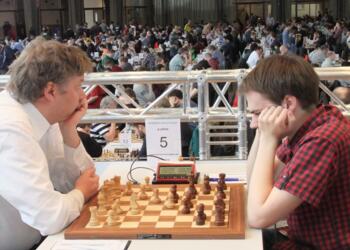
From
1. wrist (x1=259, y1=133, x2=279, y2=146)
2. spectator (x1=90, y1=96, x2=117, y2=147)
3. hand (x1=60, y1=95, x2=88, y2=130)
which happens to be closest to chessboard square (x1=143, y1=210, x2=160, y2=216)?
wrist (x1=259, y1=133, x2=279, y2=146)

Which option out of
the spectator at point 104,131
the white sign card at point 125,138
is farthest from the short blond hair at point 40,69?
the spectator at point 104,131

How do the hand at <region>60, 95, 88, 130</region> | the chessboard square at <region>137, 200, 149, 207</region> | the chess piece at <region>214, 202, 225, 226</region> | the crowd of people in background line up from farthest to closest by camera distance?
the crowd of people in background → the hand at <region>60, 95, 88, 130</region> → the chessboard square at <region>137, 200, 149, 207</region> → the chess piece at <region>214, 202, 225, 226</region>

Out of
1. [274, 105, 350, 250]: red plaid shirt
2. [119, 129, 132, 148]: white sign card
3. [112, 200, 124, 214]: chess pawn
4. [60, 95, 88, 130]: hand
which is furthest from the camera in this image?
[119, 129, 132, 148]: white sign card

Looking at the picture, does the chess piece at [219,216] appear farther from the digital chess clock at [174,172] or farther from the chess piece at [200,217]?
the digital chess clock at [174,172]

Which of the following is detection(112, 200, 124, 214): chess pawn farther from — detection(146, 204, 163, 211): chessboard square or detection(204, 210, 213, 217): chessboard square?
detection(204, 210, 213, 217): chessboard square

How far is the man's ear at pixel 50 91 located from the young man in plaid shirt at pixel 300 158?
24.1 inches

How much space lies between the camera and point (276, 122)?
5.44 feet

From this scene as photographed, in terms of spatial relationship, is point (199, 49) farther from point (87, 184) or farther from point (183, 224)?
point (183, 224)

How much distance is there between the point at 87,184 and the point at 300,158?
80cm

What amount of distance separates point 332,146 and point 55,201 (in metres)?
0.83

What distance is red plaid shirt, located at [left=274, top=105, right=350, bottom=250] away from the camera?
1560 millimetres

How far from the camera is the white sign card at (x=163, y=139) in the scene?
255 centimetres

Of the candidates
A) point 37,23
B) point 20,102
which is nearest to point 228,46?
point 37,23

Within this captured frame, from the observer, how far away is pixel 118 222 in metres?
1.75
